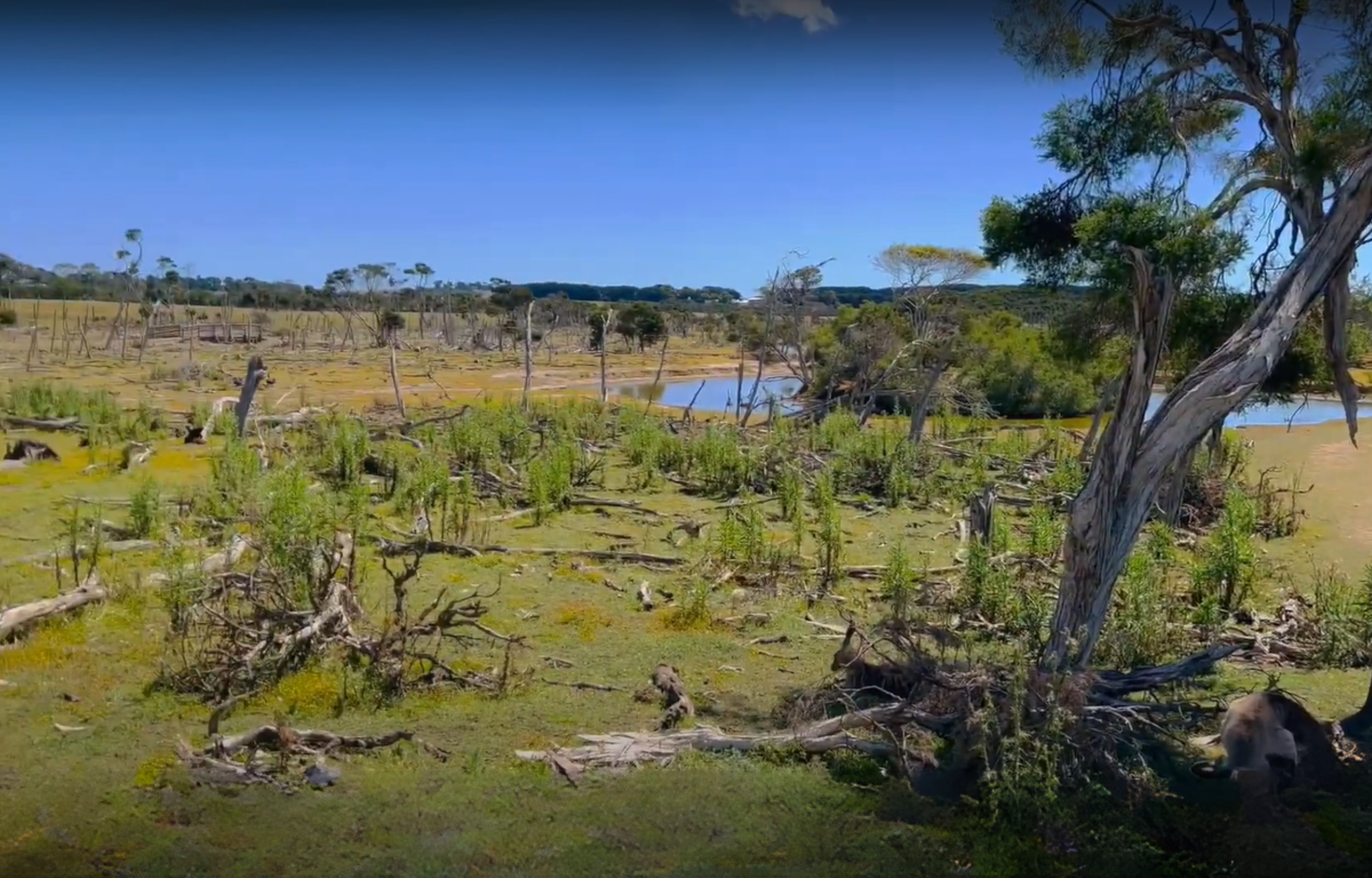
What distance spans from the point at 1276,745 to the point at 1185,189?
3.09 m

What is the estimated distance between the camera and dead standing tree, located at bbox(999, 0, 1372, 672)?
4738mm

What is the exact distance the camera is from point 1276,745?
4895mm

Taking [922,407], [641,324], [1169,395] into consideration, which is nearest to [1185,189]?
[1169,395]

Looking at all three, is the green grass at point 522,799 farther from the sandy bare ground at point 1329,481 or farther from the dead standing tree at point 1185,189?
the sandy bare ground at point 1329,481

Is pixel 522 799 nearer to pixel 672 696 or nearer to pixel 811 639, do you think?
pixel 672 696

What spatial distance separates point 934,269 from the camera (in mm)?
20000

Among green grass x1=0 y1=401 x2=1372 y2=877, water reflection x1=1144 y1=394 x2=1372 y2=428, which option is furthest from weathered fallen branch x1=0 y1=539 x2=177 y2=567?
water reflection x1=1144 y1=394 x2=1372 y2=428

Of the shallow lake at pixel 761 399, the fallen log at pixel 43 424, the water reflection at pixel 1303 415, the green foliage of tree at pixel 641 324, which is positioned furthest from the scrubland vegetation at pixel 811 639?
the green foliage of tree at pixel 641 324

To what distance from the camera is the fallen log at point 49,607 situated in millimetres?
6312

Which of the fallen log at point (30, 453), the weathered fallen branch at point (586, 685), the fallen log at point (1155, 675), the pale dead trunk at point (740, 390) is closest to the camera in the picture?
the fallen log at point (1155, 675)

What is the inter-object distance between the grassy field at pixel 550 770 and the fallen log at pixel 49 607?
0.09 metres

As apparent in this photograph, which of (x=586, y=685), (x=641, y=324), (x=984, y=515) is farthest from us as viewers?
(x=641, y=324)

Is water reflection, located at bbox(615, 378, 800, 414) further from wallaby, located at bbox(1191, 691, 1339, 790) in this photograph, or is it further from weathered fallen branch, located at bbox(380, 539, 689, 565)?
wallaby, located at bbox(1191, 691, 1339, 790)

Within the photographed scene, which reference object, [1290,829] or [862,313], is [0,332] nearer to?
[862,313]
